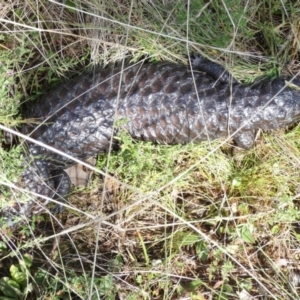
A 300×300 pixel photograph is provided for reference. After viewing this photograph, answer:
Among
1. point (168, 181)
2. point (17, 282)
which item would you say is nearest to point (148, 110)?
point (168, 181)

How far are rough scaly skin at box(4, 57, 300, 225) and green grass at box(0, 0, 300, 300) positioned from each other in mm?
123

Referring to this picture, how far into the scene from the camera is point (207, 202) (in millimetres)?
3832

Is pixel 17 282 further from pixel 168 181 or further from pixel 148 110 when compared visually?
pixel 148 110

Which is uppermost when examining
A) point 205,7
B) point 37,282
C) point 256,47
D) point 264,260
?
point 205,7

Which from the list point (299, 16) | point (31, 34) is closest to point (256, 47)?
point (299, 16)

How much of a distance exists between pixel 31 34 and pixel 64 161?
0.89 meters

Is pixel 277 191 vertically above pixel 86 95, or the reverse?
pixel 86 95

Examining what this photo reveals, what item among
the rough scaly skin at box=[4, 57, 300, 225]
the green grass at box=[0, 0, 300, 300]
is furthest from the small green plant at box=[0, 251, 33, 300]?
the rough scaly skin at box=[4, 57, 300, 225]

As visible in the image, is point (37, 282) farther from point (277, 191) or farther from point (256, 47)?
point (256, 47)

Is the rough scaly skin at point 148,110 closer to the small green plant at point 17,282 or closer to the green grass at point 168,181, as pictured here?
the green grass at point 168,181

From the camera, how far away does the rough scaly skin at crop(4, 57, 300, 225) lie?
12.2 feet

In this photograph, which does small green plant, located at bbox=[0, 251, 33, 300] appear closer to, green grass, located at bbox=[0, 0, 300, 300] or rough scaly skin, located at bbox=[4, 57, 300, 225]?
green grass, located at bbox=[0, 0, 300, 300]

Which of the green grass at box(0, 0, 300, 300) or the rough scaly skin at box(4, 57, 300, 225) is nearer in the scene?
the green grass at box(0, 0, 300, 300)

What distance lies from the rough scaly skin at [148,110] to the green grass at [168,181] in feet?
0.40
